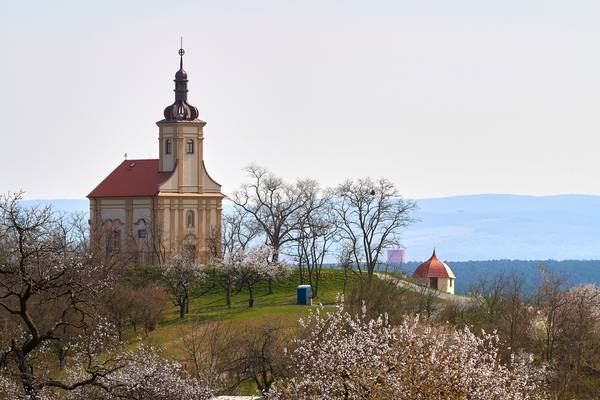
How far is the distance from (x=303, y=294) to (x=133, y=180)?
82.3 feet

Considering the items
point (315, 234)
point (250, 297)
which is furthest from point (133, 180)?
point (250, 297)

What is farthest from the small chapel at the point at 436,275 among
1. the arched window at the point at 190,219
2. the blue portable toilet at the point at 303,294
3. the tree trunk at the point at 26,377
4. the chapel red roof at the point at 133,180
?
the tree trunk at the point at 26,377

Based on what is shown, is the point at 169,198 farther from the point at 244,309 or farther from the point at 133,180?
the point at 244,309

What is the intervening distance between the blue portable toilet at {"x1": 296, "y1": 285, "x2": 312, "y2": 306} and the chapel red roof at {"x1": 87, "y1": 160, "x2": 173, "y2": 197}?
842 inches

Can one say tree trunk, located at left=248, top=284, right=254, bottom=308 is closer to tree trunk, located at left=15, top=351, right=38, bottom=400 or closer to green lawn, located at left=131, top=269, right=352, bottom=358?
green lawn, located at left=131, top=269, right=352, bottom=358

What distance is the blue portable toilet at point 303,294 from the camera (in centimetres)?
7794

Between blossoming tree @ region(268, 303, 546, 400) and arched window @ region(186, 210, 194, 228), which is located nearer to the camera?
blossoming tree @ region(268, 303, 546, 400)

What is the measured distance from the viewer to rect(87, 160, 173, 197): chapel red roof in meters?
98.1

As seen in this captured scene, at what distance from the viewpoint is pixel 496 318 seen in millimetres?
60500

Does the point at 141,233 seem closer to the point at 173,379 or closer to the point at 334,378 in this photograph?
the point at 173,379

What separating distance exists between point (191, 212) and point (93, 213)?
268 inches

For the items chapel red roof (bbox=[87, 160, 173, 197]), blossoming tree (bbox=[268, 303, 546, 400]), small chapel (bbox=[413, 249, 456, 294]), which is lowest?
blossoming tree (bbox=[268, 303, 546, 400])

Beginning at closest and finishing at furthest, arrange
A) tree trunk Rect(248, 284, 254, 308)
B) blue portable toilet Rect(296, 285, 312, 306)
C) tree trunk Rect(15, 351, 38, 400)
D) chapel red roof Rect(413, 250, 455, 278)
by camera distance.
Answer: tree trunk Rect(15, 351, 38, 400) → blue portable toilet Rect(296, 285, 312, 306) → tree trunk Rect(248, 284, 254, 308) → chapel red roof Rect(413, 250, 455, 278)

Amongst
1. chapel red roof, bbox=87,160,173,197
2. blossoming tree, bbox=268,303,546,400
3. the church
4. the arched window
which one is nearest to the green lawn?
the church
